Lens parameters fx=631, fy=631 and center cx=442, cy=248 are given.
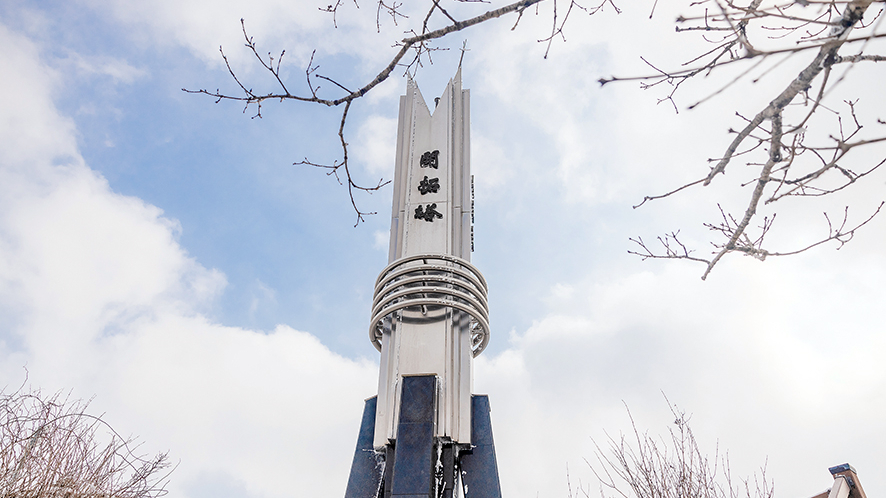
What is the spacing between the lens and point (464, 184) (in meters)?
9.83

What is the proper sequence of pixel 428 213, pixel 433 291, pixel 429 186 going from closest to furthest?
pixel 433 291
pixel 428 213
pixel 429 186

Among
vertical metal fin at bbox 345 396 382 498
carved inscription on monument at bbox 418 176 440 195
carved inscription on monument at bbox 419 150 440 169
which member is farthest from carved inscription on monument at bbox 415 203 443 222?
vertical metal fin at bbox 345 396 382 498

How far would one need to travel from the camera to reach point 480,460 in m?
7.28

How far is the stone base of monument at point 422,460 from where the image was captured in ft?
22.2

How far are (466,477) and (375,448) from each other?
1110 millimetres

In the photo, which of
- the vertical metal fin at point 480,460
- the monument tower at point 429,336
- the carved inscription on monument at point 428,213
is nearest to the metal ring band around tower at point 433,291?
the monument tower at point 429,336

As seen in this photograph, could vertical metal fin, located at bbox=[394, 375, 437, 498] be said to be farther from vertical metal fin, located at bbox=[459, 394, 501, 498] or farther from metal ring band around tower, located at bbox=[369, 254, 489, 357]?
metal ring band around tower, located at bbox=[369, 254, 489, 357]

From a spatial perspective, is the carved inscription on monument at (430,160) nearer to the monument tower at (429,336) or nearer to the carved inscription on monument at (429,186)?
the monument tower at (429,336)

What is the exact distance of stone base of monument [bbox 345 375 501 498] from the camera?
675cm

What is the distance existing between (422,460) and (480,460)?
32.2 inches

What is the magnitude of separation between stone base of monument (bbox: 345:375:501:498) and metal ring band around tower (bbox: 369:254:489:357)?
1.06 m

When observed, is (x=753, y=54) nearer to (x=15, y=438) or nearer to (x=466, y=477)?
(x=466, y=477)

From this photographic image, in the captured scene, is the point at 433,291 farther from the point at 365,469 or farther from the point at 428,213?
the point at 365,469

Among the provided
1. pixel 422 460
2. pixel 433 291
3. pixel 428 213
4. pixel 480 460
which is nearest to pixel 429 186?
pixel 428 213
